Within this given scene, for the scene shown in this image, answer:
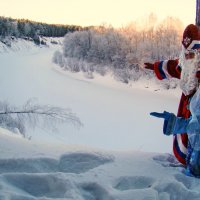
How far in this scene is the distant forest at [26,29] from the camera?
47031 mm

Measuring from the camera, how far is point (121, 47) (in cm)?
3131

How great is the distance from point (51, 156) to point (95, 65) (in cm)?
2759

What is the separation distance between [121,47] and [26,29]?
24.5m

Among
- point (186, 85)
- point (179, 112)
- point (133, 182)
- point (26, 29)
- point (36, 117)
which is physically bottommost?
point (36, 117)

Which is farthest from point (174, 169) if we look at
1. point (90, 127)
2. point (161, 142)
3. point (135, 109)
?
point (135, 109)

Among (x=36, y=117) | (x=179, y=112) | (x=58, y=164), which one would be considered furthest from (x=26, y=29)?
(x=58, y=164)

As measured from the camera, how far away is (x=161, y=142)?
8898mm

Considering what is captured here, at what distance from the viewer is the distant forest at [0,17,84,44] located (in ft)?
Answer: 154

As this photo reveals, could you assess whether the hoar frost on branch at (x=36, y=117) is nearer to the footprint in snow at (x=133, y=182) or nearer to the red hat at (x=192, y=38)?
the red hat at (x=192, y=38)

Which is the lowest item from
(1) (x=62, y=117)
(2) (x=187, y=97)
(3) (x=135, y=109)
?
(3) (x=135, y=109)

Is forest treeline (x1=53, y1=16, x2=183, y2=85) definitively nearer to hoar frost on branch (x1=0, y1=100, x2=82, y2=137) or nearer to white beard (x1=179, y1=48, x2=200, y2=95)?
hoar frost on branch (x1=0, y1=100, x2=82, y2=137)

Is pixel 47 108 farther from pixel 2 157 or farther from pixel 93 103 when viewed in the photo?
pixel 93 103

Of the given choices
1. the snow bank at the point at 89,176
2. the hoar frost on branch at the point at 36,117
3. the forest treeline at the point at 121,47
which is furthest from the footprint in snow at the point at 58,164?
the forest treeline at the point at 121,47

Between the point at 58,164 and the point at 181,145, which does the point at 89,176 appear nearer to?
the point at 58,164
